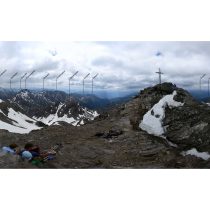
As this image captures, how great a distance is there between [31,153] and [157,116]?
23.6ft

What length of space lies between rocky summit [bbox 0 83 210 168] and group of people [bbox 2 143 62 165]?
198mm

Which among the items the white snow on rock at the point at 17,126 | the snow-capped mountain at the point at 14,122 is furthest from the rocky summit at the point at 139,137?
the snow-capped mountain at the point at 14,122

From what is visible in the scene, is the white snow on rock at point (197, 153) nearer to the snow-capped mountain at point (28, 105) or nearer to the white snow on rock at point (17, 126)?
the snow-capped mountain at point (28, 105)

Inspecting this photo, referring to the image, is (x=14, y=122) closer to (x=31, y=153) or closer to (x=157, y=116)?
(x=157, y=116)

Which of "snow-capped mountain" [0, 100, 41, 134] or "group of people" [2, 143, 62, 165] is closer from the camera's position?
"group of people" [2, 143, 62, 165]

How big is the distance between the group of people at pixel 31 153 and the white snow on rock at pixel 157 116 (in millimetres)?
5101

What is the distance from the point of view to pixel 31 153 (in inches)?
601

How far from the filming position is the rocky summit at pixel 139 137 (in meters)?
16.1

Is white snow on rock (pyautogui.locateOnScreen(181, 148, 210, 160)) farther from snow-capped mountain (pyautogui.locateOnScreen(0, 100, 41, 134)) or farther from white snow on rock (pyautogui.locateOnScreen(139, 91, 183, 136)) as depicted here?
snow-capped mountain (pyautogui.locateOnScreen(0, 100, 41, 134))

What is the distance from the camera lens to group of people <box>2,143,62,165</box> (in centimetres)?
1489

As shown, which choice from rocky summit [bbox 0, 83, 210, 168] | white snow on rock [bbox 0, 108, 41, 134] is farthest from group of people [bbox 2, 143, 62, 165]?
white snow on rock [bbox 0, 108, 41, 134]

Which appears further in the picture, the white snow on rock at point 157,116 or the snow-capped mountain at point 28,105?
the snow-capped mountain at point 28,105

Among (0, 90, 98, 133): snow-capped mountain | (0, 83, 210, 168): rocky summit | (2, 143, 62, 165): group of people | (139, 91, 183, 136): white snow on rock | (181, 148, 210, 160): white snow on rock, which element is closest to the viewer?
(2, 143, 62, 165): group of people
